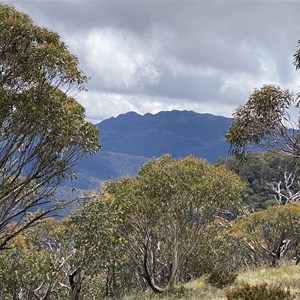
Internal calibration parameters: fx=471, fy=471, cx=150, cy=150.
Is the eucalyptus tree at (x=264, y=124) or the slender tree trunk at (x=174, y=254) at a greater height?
the eucalyptus tree at (x=264, y=124)

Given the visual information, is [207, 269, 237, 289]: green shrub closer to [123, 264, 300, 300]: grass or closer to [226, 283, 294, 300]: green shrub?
[123, 264, 300, 300]: grass

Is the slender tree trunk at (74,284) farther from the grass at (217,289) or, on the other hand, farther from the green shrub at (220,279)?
the green shrub at (220,279)

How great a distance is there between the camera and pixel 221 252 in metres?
34.2

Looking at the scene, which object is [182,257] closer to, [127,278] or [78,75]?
[78,75]

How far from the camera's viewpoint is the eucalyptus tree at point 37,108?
11.7m

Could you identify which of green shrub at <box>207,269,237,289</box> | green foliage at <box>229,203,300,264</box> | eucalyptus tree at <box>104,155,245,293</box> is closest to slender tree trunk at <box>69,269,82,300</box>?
eucalyptus tree at <box>104,155,245,293</box>

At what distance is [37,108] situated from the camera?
479 inches

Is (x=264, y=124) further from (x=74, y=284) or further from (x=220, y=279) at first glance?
(x=74, y=284)

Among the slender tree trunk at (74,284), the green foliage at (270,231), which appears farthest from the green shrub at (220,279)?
the green foliage at (270,231)

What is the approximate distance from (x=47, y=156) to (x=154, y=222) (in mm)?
7793

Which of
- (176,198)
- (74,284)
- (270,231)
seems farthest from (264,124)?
(270,231)

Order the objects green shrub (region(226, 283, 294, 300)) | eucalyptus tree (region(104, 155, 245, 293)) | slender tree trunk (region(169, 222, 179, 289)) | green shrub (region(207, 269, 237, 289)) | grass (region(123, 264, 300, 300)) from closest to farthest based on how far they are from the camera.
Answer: green shrub (region(226, 283, 294, 300)) → grass (region(123, 264, 300, 300)) → green shrub (region(207, 269, 237, 289)) → eucalyptus tree (region(104, 155, 245, 293)) → slender tree trunk (region(169, 222, 179, 289))

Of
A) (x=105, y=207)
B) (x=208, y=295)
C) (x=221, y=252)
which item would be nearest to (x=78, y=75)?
(x=105, y=207)

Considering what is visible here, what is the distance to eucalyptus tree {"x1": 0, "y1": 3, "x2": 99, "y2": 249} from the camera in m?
11.7
